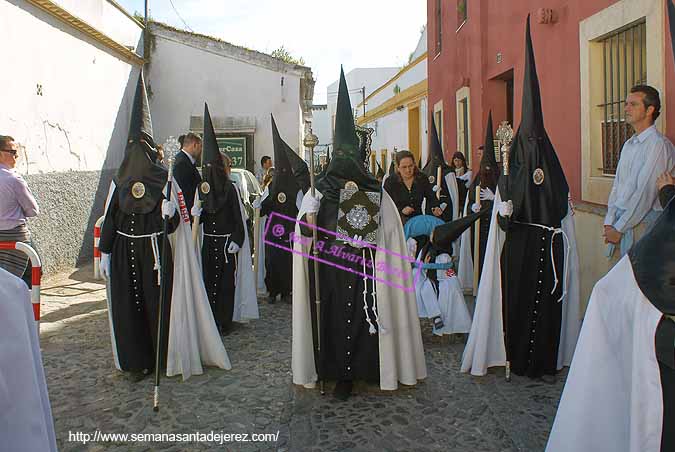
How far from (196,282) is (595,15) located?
5.07m

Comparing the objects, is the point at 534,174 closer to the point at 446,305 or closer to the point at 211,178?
the point at 446,305

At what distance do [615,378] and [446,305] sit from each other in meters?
4.14

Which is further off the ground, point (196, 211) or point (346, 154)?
point (346, 154)

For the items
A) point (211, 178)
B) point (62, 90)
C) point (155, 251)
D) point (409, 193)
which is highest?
point (62, 90)

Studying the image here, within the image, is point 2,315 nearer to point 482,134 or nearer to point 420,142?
point 482,134

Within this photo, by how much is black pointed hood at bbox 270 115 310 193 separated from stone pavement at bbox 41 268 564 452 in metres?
2.89

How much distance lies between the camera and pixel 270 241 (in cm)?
866

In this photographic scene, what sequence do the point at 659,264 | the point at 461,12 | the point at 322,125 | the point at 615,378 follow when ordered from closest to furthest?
the point at 659,264
the point at 615,378
the point at 461,12
the point at 322,125

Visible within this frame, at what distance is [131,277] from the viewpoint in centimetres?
539

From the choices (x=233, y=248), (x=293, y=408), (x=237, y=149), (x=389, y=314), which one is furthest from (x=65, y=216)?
(x=389, y=314)

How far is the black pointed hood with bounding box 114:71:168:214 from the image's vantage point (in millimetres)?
5301

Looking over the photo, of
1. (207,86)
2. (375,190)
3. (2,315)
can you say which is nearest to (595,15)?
(375,190)

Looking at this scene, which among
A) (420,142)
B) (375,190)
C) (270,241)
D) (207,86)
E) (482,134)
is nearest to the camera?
(375,190)

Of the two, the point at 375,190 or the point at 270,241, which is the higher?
the point at 375,190
